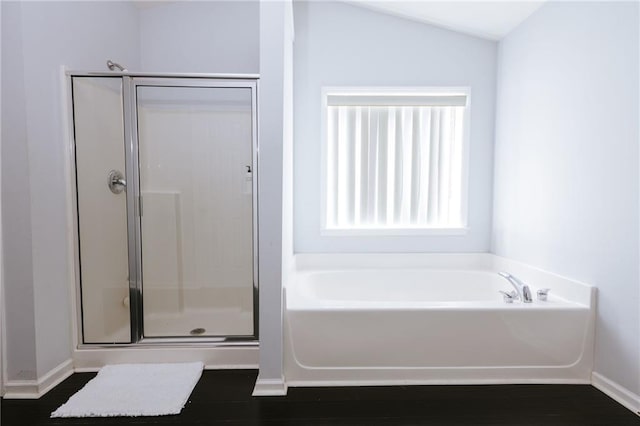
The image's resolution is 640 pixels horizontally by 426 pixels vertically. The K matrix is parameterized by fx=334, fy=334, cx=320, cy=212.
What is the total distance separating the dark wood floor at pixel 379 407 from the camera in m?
1.59

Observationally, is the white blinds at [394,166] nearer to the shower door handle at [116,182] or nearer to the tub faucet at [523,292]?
the tub faucet at [523,292]

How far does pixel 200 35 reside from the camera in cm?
279

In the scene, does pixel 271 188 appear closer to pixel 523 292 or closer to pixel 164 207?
pixel 164 207

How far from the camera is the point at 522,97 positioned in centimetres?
242

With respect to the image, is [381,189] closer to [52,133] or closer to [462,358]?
[462,358]

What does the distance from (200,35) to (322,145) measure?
1387 mm

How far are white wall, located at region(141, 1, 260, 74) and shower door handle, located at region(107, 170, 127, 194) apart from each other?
104cm

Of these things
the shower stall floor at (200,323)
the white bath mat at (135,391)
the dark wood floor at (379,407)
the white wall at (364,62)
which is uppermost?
the white wall at (364,62)

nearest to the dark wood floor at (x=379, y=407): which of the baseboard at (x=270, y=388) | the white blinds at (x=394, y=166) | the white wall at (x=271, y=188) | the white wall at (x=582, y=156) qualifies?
the baseboard at (x=270, y=388)

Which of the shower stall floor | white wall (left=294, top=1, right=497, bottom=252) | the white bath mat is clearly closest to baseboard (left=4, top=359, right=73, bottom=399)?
the white bath mat

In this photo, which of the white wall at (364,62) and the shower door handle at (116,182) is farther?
the white wall at (364,62)

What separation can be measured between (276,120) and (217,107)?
90cm

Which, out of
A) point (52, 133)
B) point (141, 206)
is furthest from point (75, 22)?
point (141, 206)

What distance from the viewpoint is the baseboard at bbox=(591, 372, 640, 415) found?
1.66 metres
